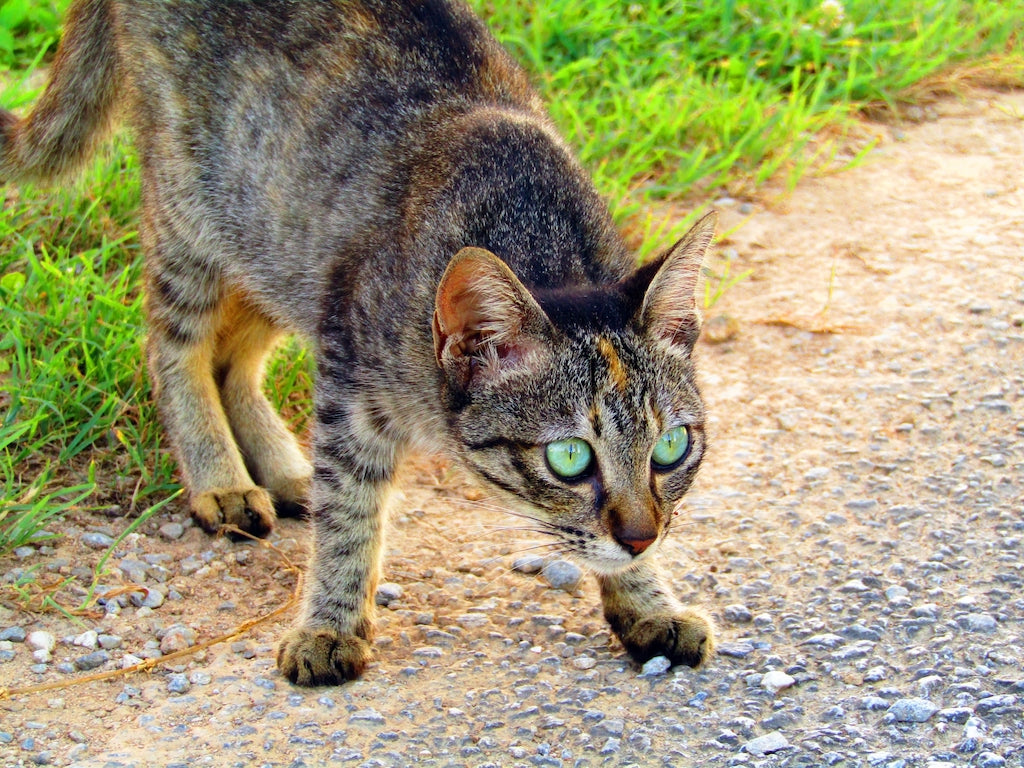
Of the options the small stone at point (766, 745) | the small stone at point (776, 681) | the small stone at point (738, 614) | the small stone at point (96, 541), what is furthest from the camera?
the small stone at point (96, 541)

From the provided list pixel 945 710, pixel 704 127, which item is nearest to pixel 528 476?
pixel 945 710

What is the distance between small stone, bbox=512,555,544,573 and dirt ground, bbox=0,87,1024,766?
0.04 meters

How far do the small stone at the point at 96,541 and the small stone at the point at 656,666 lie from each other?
1628 millimetres

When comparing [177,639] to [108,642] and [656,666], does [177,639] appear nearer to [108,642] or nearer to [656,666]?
[108,642]

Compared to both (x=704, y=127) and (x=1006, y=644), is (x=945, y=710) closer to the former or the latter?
(x=1006, y=644)

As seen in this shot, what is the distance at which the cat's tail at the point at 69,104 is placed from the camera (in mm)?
4352

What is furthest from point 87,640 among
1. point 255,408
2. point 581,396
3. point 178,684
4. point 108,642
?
point 581,396

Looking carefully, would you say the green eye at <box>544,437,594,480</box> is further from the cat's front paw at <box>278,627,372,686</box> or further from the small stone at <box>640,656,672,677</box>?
the cat's front paw at <box>278,627,372,686</box>

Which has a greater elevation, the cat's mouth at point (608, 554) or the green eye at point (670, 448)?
the green eye at point (670, 448)

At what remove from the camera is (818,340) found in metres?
4.97

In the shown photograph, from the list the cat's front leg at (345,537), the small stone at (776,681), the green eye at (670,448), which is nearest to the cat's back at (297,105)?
the cat's front leg at (345,537)

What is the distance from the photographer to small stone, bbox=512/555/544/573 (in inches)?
152

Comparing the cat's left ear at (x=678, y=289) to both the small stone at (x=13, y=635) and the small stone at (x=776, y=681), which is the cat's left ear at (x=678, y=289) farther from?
the small stone at (x=13, y=635)

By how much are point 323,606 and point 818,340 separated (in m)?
2.43
